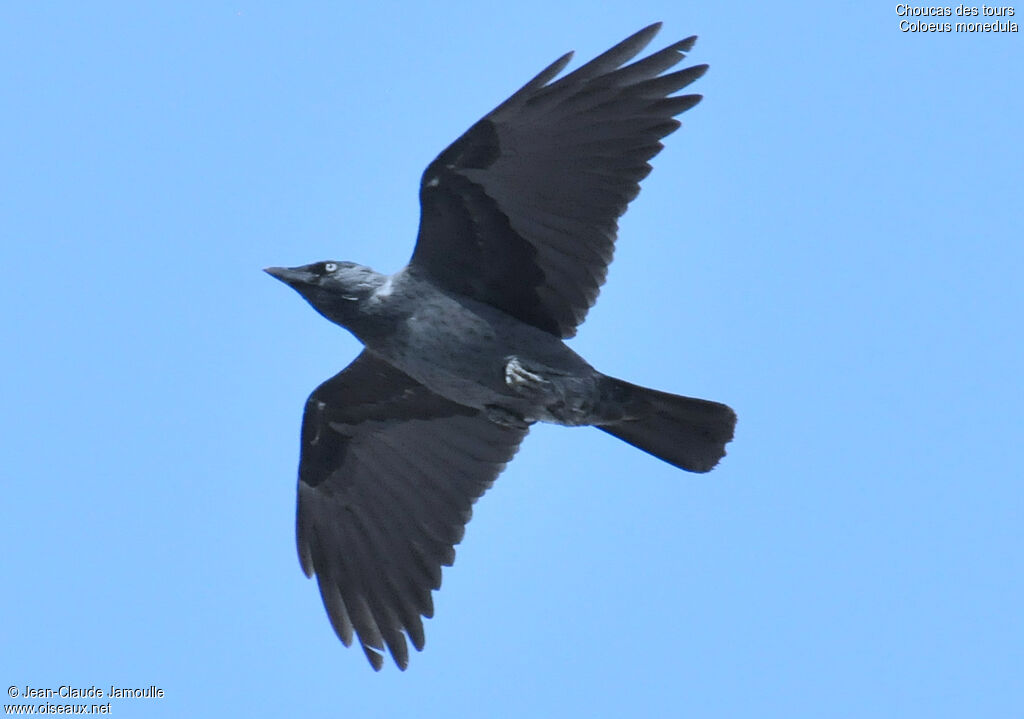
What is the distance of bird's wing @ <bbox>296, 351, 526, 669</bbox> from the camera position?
1195 cm

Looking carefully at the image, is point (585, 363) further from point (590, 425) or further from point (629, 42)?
point (629, 42)

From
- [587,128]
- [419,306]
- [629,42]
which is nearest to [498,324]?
[419,306]

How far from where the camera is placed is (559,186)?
10.8 metres

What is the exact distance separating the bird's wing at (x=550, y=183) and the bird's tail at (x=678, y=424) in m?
0.76

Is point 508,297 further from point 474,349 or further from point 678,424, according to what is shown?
point 678,424

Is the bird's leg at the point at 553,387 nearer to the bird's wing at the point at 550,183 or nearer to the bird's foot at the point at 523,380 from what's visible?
the bird's foot at the point at 523,380

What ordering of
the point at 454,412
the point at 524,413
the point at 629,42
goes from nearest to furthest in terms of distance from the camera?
the point at 629,42 < the point at 524,413 < the point at 454,412

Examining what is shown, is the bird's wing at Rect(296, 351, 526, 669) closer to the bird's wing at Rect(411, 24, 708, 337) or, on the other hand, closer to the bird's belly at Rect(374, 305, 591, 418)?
the bird's belly at Rect(374, 305, 591, 418)

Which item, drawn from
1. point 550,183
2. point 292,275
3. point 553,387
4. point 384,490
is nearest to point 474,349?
point 553,387

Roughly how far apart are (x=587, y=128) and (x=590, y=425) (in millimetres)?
2258

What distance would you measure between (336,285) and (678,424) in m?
2.83

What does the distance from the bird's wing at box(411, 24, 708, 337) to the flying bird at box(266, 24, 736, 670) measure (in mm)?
10

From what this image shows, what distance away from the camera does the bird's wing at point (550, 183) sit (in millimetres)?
10609

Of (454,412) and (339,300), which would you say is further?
(454,412)
